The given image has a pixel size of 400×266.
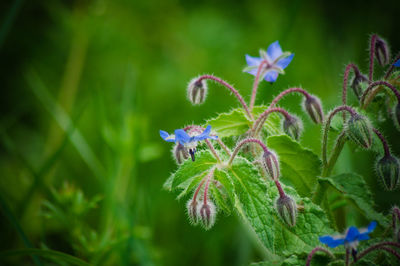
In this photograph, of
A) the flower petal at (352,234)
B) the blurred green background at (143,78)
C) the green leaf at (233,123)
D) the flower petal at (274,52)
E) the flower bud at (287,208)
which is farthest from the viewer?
the blurred green background at (143,78)

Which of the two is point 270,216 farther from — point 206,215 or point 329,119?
point 329,119

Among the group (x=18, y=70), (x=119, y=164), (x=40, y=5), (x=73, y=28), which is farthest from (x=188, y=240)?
(x=40, y=5)

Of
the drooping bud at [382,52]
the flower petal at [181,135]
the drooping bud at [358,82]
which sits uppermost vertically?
the drooping bud at [382,52]

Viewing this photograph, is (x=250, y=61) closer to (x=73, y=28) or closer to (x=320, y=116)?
(x=320, y=116)

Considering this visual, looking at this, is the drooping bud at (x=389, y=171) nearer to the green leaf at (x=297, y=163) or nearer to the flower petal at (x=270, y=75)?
the green leaf at (x=297, y=163)

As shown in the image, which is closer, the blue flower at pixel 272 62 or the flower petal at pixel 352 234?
the flower petal at pixel 352 234

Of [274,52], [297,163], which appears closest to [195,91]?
[274,52]

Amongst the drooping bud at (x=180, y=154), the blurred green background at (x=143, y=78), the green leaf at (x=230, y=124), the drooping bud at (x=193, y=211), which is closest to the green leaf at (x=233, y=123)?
the green leaf at (x=230, y=124)

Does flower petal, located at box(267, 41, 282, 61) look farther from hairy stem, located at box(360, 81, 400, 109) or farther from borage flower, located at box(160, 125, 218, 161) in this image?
borage flower, located at box(160, 125, 218, 161)
